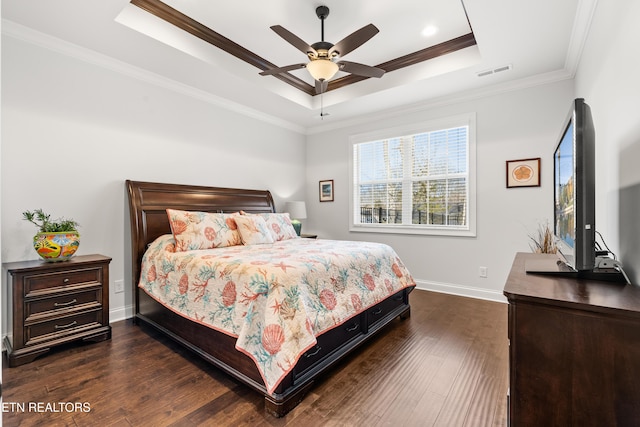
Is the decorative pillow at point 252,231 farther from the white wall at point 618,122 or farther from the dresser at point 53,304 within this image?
the white wall at point 618,122

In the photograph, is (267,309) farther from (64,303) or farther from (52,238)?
(52,238)

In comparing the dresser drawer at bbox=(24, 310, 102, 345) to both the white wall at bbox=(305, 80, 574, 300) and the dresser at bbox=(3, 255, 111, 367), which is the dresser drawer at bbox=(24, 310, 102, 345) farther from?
the white wall at bbox=(305, 80, 574, 300)

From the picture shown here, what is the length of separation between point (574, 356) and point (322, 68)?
2.52 m

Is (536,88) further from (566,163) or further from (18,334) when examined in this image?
(18,334)

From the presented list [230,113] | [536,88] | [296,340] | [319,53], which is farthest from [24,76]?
[536,88]

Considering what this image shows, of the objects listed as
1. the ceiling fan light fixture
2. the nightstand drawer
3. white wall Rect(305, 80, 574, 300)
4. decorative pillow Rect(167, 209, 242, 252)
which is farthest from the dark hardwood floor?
the ceiling fan light fixture

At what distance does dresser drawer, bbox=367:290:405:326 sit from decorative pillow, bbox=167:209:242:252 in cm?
155

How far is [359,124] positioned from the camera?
4.90 metres

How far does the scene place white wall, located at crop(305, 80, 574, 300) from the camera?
11.4 feet

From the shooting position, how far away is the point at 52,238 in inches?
99.3

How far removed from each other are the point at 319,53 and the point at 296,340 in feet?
7.22

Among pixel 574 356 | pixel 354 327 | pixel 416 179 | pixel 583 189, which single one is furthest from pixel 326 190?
pixel 574 356

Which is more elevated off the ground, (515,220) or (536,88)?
(536,88)

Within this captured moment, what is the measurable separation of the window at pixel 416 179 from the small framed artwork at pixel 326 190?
0.42m
